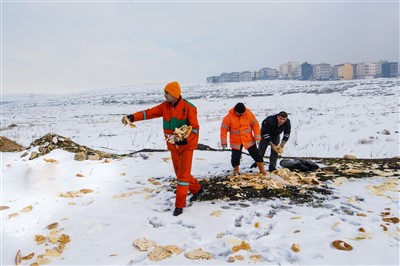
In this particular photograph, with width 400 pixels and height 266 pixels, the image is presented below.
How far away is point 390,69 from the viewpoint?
13038 centimetres

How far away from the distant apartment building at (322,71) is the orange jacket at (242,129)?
147 m

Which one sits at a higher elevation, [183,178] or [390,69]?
[390,69]

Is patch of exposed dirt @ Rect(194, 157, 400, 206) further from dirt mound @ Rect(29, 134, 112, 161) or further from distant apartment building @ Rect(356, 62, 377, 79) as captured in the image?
distant apartment building @ Rect(356, 62, 377, 79)

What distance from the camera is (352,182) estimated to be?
6125mm

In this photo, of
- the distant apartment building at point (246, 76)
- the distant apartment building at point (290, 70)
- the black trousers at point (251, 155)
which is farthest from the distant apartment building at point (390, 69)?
the black trousers at point (251, 155)

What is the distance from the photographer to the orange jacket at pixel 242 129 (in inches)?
260

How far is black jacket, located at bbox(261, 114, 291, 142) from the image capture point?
7.13 metres

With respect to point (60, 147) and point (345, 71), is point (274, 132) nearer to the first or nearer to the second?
point (60, 147)

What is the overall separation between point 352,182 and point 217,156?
12.4 feet

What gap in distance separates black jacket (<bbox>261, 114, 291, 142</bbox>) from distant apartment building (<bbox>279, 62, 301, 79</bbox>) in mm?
154365

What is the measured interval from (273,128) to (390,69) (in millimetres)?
148646

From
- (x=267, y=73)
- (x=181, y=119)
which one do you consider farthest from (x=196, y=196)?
(x=267, y=73)

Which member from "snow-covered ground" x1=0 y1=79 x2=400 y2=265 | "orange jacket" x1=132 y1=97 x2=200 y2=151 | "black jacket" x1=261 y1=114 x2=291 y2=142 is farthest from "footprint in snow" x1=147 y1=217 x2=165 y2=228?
"black jacket" x1=261 y1=114 x2=291 y2=142

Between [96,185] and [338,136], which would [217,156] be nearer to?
[96,185]
